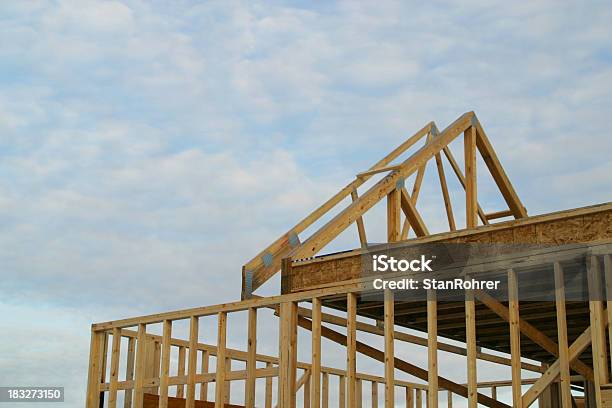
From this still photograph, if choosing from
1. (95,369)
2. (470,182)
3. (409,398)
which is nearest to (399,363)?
(470,182)

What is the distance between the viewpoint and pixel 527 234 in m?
14.6

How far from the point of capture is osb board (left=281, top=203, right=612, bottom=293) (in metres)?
13.9

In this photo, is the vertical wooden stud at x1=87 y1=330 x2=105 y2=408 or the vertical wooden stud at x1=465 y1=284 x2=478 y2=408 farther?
the vertical wooden stud at x1=87 y1=330 x2=105 y2=408

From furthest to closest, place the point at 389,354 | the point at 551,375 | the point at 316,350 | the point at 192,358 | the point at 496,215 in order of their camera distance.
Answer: the point at 496,215, the point at 192,358, the point at 316,350, the point at 389,354, the point at 551,375

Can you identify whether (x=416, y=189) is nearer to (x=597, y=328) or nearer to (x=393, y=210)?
(x=393, y=210)

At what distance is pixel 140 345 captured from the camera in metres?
19.8

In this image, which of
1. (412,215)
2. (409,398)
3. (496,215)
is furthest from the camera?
(409,398)

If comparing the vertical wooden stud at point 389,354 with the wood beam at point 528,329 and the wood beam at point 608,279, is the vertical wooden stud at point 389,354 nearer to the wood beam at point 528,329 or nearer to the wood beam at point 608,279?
the wood beam at point 528,329

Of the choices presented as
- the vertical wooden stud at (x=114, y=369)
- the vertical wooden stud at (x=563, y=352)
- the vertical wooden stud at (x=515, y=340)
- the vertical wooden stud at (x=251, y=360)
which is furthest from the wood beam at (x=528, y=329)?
the vertical wooden stud at (x=114, y=369)

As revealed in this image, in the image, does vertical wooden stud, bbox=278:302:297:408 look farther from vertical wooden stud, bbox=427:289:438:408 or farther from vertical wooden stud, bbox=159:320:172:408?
vertical wooden stud, bbox=159:320:172:408

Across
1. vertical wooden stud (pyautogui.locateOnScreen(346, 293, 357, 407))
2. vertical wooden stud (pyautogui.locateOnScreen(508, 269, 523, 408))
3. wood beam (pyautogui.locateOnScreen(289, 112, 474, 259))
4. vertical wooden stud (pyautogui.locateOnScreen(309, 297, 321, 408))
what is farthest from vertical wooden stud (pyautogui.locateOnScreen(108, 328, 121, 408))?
vertical wooden stud (pyautogui.locateOnScreen(508, 269, 523, 408))

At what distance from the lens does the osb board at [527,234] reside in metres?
13.9

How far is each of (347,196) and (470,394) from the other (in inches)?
314

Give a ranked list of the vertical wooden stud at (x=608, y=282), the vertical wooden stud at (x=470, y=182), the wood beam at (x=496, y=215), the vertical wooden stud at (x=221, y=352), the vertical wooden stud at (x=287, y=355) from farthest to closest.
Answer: the wood beam at (x=496, y=215) < the vertical wooden stud at (x=470, y=182) < the vertical wooden stud at (x=221, y=352) < the vertical wooden stud at (x=287, y=355) < the vertical wooden stud at (x=608, y=282)
